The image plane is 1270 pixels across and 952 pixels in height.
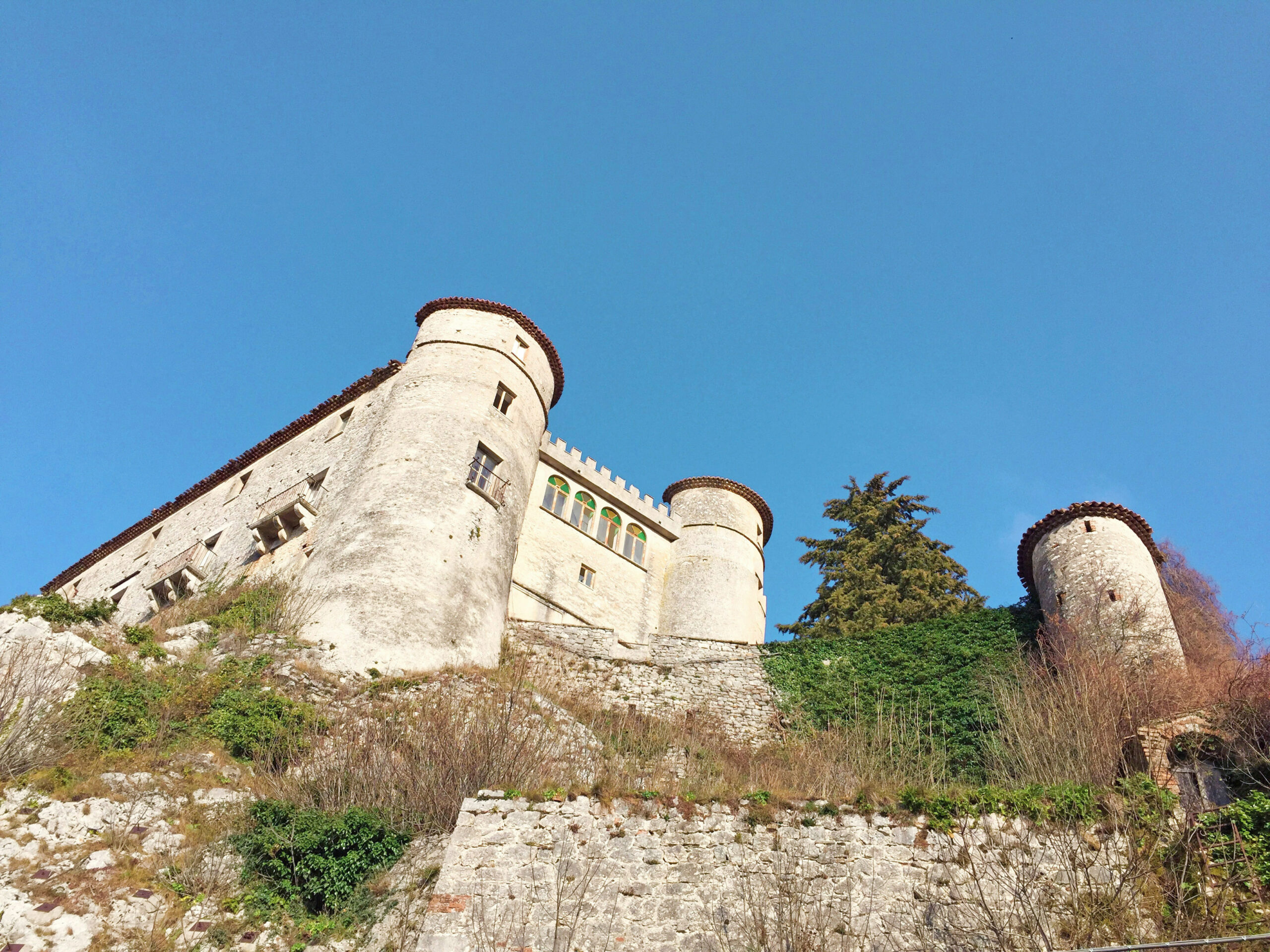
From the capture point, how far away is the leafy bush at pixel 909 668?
19.2m

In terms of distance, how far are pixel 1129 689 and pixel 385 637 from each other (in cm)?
1454

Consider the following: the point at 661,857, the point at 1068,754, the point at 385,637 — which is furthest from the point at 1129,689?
the point at 385,637

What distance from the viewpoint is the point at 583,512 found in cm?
2983

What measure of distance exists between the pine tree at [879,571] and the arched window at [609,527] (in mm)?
6317

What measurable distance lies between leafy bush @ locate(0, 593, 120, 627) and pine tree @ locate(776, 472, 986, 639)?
17.7 metres

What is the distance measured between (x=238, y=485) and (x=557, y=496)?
11.1 m

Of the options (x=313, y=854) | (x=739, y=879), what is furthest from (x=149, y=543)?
(x=739, y=879)

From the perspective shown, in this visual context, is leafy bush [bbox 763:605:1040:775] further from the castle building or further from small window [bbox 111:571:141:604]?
small window [bbox 111:571:141:604]

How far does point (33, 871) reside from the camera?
1053 cm

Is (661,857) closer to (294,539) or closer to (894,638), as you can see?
(894,638)

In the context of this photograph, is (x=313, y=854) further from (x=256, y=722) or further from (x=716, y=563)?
(x=716, y=563)

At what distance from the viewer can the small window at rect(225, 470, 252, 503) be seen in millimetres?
30250

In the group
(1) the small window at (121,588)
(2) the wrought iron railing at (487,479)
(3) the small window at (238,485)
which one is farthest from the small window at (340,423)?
(1) the small window at (121,588)

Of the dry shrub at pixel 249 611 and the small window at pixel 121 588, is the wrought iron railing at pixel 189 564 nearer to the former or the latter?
the small window at pixel 121 588
